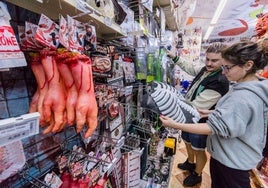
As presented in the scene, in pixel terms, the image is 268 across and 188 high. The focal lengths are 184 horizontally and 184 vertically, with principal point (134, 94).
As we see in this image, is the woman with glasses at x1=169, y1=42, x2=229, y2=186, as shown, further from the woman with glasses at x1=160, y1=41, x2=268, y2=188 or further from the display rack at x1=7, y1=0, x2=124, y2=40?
the display rack at x1=7, y1=0, x2=124, y2=40

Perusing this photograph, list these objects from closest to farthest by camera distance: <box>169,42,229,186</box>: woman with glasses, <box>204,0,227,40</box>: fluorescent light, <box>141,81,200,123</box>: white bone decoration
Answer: <box>141,81,200,123</box>: white bone decoration
<box>169,42,229,186</box>: woman with glasses
<box>204,0,227,40</box>: fluorescent light

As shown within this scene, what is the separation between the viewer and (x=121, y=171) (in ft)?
3.99

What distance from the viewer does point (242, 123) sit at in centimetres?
96

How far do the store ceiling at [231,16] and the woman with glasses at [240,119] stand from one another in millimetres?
2596

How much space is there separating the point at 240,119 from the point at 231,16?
5543mm

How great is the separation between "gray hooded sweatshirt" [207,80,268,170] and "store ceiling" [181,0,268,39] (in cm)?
272

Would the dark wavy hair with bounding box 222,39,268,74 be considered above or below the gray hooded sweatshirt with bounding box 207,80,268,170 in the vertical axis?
above

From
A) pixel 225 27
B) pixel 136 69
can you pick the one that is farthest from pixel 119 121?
pixel 225 27

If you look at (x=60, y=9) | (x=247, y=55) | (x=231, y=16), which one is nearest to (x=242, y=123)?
(x=247, y=55)

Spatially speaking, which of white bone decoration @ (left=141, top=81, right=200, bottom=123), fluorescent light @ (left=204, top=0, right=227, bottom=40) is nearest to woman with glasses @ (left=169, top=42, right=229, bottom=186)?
white bone decoration @ (left=141, top=81, right=200, bottom=123)

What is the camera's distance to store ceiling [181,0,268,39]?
168 inches

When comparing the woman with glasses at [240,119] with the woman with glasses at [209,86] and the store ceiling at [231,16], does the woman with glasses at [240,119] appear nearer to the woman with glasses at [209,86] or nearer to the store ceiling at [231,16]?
the woman with glasses at [209,86]

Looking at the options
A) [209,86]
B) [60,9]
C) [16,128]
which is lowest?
[209,86]

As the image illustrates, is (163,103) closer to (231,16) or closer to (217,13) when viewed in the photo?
(217,13)
